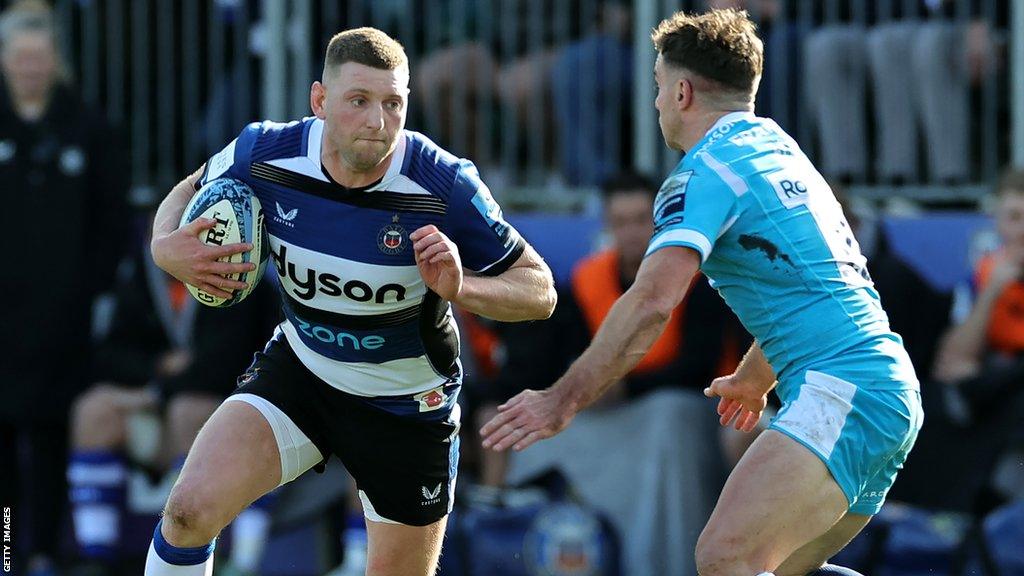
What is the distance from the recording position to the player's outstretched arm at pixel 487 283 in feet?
18.3

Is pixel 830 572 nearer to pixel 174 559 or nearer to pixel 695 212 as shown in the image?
pixel 695 212

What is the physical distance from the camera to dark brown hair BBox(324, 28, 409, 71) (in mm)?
6094

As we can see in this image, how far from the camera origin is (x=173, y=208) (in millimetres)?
6301

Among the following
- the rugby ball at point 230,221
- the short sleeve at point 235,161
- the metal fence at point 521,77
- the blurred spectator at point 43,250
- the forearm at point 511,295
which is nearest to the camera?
the forearm at point 511,295

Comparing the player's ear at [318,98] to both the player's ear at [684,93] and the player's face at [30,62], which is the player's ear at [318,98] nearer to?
the player's ear at [684,93]

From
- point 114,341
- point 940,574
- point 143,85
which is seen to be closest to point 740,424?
point 940,574

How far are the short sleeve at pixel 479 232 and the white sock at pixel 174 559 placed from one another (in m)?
1.36

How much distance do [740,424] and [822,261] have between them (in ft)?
2.85

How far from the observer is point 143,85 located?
1162 centimetres

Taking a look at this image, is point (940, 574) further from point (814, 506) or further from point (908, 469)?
point (814, 506)

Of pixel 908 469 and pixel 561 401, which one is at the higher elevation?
pixel 561 401

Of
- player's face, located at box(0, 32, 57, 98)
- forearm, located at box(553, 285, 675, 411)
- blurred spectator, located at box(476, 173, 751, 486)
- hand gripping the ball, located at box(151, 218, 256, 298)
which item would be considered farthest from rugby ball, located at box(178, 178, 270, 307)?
→ player's face, located at box(0, 32, 57, 98)

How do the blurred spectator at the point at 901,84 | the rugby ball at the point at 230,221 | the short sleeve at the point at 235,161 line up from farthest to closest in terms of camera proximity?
the blurred spectator at the point at 901,84 → the short sleeve at the point at 235,161 → the rugby ball at the point at 230,221

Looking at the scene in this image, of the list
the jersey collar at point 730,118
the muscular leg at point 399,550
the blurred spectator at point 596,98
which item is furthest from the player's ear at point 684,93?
the blurred spectator at point 596,98
